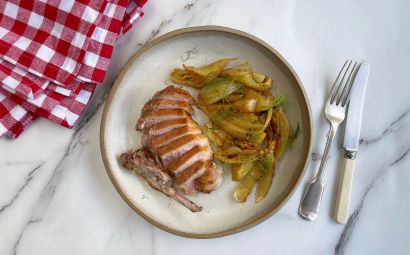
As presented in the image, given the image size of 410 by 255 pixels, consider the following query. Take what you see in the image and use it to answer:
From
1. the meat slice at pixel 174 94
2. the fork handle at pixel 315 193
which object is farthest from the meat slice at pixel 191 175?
the fork handle at pixel 315 193

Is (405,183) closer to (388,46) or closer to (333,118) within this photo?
(333,118)

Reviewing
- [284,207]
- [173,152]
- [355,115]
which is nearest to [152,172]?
[173,152]

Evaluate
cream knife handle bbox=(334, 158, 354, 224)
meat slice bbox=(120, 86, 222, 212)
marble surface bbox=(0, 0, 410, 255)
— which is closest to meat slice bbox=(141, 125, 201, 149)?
meat slice bbox=(120, 86, 222, 212)

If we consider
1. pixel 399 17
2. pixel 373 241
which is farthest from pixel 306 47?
pixel 373 241

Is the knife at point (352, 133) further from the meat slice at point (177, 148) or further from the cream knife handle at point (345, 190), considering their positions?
the meat slice at point (177, 148)

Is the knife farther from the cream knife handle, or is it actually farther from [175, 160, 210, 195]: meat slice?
[175, 160, 210, 195]: meat slice
